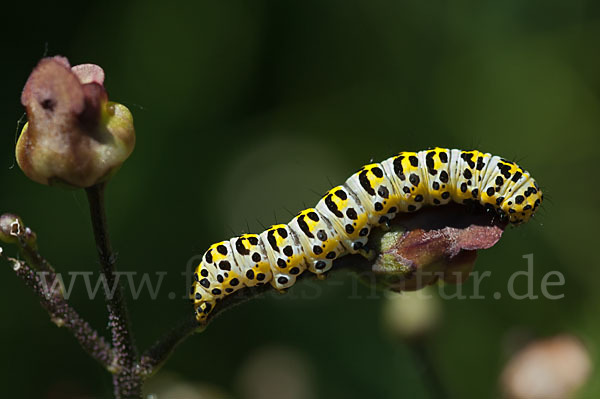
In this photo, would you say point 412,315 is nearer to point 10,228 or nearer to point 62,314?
point 62,314

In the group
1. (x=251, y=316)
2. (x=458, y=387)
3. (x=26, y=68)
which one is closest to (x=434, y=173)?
(x=458, y=387)

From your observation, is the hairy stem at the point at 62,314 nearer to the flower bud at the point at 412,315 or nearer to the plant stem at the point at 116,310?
the plant stem at the point at 116,310

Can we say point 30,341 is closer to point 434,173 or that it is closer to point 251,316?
point 251,316

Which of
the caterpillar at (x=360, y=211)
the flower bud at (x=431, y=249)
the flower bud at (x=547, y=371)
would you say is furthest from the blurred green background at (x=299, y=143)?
the flower bud at (x=431, y=249)

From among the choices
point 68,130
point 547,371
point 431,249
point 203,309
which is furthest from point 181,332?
point 547,371

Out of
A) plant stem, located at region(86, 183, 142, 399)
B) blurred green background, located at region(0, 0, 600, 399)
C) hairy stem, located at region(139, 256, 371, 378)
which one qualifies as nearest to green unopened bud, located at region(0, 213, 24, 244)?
plant stem, located at region(86, 183, 142, 399)

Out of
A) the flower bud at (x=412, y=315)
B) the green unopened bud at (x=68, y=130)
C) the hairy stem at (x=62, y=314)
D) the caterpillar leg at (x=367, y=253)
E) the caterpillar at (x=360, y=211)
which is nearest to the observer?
the green unopened bud at (x=68, y=130)
